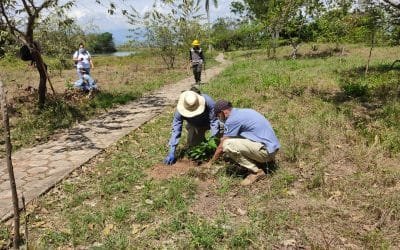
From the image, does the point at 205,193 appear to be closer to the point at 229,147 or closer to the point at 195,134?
the point at 229,147

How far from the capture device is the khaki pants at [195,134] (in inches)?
256

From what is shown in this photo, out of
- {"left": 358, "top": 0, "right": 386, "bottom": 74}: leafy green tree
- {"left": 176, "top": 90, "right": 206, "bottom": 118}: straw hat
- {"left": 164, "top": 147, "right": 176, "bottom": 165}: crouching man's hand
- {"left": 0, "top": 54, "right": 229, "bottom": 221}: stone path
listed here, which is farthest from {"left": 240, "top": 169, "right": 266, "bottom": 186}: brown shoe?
{"left": 358, "top": 0, "right": 386, "bottom": 74}: leafy green tree

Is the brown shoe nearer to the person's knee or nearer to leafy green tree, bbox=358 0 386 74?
the person's knee

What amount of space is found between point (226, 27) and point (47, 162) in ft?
148

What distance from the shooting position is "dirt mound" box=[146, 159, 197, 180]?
19.3 ft

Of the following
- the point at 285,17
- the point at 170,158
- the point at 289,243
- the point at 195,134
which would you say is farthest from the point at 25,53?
the point at 285,17

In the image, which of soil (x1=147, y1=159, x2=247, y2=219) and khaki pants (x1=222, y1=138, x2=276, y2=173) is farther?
khaki pants (x1=222, y1=138, x2=276, y2=173)

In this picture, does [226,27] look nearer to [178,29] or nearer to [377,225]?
[178,29]

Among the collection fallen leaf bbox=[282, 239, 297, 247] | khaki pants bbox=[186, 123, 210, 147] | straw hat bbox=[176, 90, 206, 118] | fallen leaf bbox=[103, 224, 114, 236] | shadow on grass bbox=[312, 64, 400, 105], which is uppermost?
straw hat bbox=[176, 90, 206, 118]

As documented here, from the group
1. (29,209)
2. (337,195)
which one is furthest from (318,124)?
(29,209)

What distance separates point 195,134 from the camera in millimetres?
6602

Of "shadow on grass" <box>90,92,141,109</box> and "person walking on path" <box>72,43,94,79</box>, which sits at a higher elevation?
"person walking on path" <box>72,43,94,79</box>

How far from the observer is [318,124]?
7.64 meters

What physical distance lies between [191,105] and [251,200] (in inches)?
62.8
